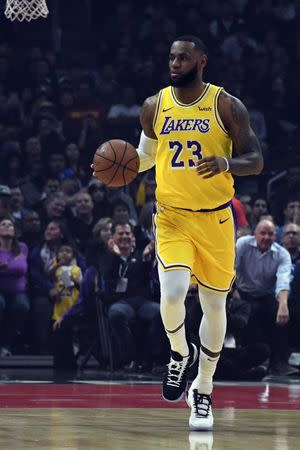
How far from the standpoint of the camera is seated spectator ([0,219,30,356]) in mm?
12984

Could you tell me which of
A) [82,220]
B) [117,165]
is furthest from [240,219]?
[117,165]

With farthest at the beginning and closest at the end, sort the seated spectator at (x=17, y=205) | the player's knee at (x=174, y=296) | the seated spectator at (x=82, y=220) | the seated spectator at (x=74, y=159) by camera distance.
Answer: the seated spectator at (x=74, y=159)
the seated spectator at (x=17, y=205)
the seated spectator at (x=82, y=220)
the player's knee at (x=174, y=296)

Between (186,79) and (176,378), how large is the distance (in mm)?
1767

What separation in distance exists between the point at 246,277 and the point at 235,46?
7.44 metres

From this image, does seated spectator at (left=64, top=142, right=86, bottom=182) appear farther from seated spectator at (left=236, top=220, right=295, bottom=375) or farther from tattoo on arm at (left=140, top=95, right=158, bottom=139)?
tattoo on arm at (left=140, top=95, right=158, bottom=139)

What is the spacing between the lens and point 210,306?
7.52 metres

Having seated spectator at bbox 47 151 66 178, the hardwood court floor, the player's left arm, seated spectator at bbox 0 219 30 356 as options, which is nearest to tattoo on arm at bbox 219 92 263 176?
the player's left arm

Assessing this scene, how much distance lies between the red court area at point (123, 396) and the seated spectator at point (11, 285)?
2423 millimetres

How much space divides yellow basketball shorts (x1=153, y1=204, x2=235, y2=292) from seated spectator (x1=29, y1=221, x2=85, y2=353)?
231 inches

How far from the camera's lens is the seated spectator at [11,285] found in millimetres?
12984

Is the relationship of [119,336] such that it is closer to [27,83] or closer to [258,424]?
[258,424]

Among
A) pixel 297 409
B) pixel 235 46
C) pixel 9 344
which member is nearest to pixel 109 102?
pixel 235 46

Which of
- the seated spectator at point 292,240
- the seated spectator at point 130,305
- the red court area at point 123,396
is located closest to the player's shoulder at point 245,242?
the seated spectator at point 292,240

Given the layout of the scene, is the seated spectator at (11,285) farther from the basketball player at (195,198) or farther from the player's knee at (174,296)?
the player's knee at (174,296)
